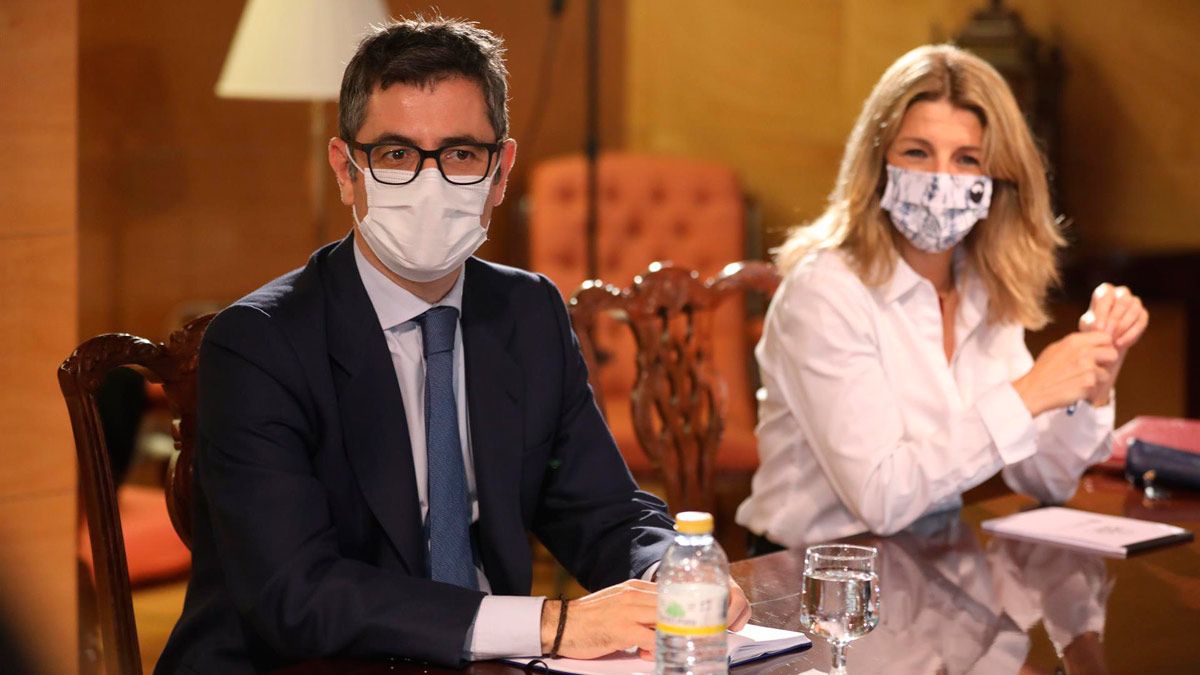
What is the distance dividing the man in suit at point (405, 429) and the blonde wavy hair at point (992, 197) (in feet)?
2.60

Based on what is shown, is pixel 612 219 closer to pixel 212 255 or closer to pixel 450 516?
pixel 212 255

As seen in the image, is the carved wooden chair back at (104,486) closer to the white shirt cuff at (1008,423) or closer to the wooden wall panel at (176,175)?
the white shirt cuff at (1008,423)

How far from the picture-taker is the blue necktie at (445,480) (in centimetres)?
169

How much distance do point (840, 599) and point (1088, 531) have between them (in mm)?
888

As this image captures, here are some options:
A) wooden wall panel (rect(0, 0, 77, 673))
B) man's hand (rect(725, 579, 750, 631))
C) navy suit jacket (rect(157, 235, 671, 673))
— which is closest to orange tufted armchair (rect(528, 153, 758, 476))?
wooden wall panel (rect(0, 0, 77, 673))

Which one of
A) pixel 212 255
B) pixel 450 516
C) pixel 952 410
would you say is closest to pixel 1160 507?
pixel 952 410

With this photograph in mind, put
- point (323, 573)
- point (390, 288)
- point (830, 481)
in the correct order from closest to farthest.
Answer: point (323, 573) → point (390, 288) → point (830, 481)

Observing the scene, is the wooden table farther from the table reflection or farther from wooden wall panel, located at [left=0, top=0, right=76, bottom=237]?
wooden wall panel, located at [left=0, top=0, right=76, bottom=237]

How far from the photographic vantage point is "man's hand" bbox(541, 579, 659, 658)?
141 centimetres

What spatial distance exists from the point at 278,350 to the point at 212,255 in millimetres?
3229

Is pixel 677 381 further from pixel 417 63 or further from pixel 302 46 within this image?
pixel 302 46

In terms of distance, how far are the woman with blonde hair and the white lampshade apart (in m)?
1.82

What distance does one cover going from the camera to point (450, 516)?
1.70 m

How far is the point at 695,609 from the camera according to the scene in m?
1.21
